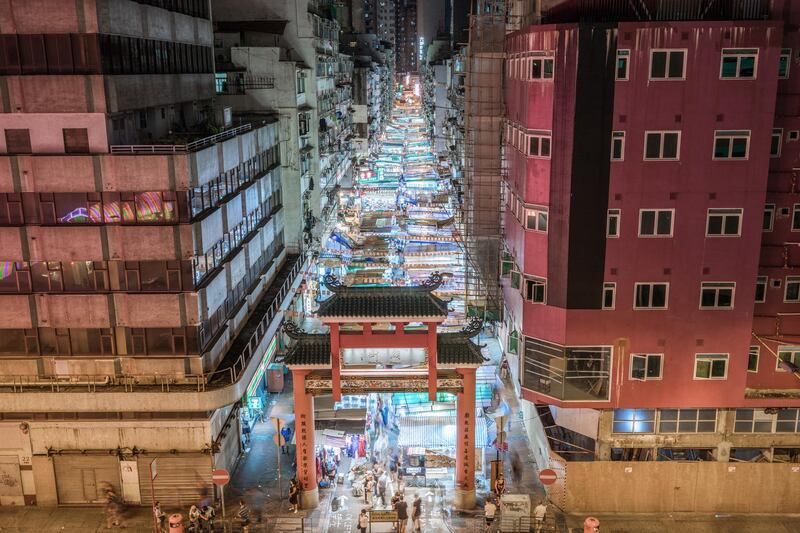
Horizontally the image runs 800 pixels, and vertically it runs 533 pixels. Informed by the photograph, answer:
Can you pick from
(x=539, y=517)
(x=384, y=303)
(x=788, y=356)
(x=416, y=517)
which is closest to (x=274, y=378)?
(x=384, y=303)

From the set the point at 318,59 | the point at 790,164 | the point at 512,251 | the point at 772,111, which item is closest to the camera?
the point at 772,111

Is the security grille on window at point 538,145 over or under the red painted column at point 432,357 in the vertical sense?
over

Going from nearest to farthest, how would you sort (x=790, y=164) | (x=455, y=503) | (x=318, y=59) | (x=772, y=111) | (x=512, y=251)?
(x=772, y=111) → (x=790, y=164) → (x=455, y=503) → (x=512, y=251) → (x=318, y=59)

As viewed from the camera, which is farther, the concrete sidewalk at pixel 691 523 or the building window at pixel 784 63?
the concrete sidewalk at pixel 691 523

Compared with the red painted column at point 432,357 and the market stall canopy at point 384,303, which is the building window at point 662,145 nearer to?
the market stall canopy at point 384,303

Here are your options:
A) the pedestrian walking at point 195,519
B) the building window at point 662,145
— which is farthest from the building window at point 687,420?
the pedestrian walking at point 195,519

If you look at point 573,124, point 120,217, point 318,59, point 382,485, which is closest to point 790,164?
point 573,124

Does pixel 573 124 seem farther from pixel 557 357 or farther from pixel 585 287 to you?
pixel 557 357

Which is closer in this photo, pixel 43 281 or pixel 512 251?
pixel 43 281
